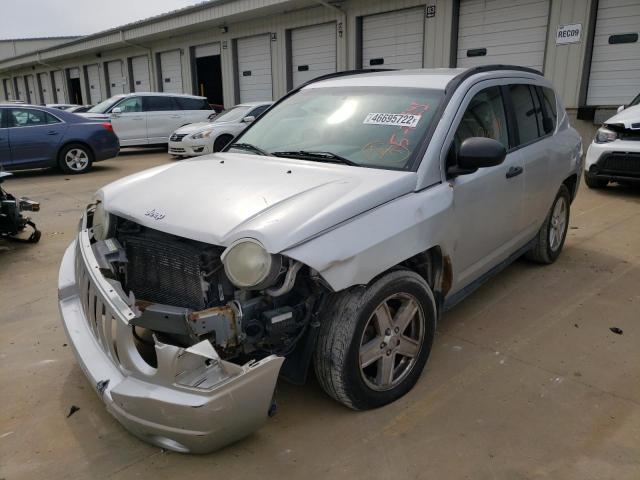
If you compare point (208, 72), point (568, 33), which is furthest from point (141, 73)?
point (568, 33)

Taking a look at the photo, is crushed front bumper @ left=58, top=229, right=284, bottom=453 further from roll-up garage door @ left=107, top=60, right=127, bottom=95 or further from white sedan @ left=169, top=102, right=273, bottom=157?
roll-up garage door @ left=107, top=60, right=127, bottom=95

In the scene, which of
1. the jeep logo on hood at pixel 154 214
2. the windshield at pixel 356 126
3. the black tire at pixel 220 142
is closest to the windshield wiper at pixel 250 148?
the windshield at pixel 356 126

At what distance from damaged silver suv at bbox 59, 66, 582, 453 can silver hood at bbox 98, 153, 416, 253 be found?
11 millimetres

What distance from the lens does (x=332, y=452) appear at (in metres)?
2.52

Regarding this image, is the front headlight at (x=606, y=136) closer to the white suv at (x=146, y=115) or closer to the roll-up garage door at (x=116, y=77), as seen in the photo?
the white suv at (x=146, y=115)

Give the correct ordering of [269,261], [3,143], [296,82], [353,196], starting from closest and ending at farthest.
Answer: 1. [269,261]
2. [353,196]
3. [3,143]
4. [296,82]

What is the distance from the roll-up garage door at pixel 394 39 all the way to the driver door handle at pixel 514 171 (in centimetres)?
1079

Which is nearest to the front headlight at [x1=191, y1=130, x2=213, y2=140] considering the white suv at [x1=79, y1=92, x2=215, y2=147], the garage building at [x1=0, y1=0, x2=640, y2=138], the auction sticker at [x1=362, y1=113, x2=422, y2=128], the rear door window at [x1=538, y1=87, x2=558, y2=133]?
the white suv at [x1=79, y1=92, x2=215, y2=147]

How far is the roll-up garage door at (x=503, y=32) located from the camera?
11680mm

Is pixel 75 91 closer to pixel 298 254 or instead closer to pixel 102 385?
pixel 102 385

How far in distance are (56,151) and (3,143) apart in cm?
101

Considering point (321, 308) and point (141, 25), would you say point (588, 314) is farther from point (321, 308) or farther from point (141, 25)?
point (141, 25)

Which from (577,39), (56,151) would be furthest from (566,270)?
(56,151)

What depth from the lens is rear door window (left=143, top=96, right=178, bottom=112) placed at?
15.1m
